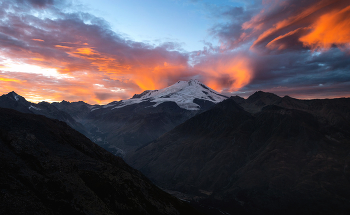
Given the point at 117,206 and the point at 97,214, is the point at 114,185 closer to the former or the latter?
the point at 117,206

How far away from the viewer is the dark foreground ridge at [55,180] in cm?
6825

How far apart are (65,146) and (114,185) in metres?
36.7

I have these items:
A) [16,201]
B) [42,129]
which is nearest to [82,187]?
[16,201]

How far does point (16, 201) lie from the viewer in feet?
205

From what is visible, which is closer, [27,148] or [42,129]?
[27,148]

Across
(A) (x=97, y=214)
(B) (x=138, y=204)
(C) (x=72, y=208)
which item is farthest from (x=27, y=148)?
(B) (x=138, y=204)

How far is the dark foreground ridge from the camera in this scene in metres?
68.2

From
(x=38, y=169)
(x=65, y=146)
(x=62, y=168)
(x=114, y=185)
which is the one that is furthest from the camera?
(x=65, y=146)

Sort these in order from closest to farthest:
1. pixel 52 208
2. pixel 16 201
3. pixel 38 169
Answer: pixel 16 201 < pixel 52 208 < pixel 38 169

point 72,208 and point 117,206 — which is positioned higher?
point 72,208

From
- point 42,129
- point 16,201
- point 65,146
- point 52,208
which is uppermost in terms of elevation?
point 42,129

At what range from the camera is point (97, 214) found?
78750mm

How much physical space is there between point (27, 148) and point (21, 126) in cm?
2504

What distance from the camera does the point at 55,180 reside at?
82.9 m
